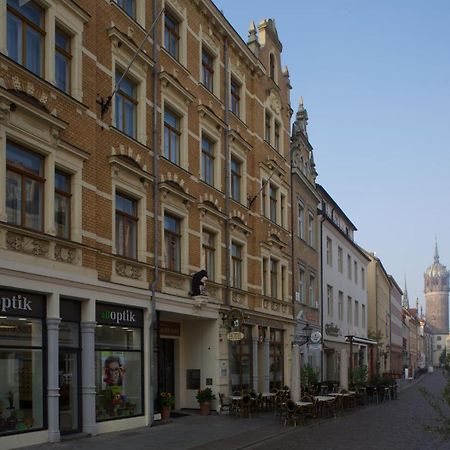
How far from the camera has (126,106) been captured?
63.0 feet

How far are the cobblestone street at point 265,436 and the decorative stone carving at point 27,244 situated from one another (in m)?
3.85

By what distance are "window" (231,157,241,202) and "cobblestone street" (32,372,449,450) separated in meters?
8.16

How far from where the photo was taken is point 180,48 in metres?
22.5

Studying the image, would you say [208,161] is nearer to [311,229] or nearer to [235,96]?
[235,96]

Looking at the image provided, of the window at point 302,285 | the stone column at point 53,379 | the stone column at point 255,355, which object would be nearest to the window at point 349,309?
the window at point 302,285

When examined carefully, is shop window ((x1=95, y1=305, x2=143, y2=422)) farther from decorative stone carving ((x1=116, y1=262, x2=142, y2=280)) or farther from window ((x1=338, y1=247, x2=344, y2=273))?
window ((x1=338, y1=247, x2=344, y2=273))

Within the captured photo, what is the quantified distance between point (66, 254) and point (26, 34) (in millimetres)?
4670

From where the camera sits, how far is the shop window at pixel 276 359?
97.5 feet

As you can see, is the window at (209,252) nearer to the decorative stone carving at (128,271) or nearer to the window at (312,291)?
the decorative stone carving at (128,271)

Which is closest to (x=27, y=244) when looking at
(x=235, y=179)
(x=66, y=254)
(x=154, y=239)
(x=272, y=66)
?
(x=66, y=254)

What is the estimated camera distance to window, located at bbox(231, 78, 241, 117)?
89.3ft

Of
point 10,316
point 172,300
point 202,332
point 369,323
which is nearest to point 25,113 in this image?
point 10,316

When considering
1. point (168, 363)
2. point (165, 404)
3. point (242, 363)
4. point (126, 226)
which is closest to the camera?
point (126, 226)

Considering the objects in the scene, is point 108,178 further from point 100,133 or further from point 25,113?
point 25,113
